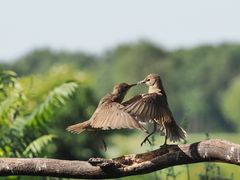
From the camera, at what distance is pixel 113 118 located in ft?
28.6

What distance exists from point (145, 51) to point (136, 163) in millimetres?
132655

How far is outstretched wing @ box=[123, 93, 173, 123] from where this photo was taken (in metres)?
8.46

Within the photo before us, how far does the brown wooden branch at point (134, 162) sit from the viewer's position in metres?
7.79

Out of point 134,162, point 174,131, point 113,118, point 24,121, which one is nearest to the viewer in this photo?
point 134,162

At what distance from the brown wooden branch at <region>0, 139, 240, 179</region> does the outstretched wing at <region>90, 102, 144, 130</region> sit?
0.39 metres

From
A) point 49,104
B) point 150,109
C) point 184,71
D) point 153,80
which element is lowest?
point 184,71

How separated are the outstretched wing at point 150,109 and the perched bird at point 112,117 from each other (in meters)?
0.08

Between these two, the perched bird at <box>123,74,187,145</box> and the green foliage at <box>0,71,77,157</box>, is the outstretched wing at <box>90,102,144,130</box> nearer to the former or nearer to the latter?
the perched bird at <box>123,74,187,145</box>

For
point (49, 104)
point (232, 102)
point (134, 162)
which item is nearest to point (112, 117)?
point (134, 162)

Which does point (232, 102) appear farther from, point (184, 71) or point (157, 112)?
point (157, 112)

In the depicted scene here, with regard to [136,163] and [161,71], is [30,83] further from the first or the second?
[161,71]

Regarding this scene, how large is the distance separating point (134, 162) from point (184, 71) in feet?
464

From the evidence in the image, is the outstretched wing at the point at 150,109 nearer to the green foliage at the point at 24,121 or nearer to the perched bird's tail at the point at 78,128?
the perched bird's tail at the point at 78,128

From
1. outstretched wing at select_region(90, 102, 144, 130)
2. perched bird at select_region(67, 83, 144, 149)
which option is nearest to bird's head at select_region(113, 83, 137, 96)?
perched bird at select_region(67, 83, 144, 149)
